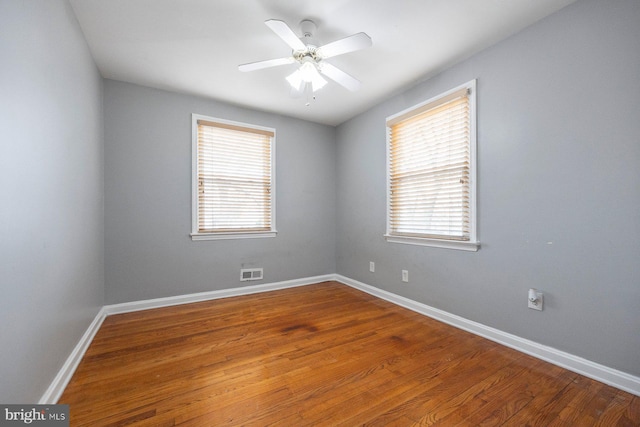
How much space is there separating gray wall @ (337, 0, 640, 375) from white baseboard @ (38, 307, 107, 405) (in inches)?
117

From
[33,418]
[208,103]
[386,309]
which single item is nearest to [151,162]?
[208,103]

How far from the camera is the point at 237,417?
4.37 feet

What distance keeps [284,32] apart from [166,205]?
2.32 meters

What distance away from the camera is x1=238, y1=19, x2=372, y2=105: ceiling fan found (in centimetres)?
174

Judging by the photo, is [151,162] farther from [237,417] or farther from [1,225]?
[237,417]

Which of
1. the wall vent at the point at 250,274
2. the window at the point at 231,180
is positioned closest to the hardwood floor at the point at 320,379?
the wall vent at the point at 250,274

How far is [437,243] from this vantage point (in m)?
2.65

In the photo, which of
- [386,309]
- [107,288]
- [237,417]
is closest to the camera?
[237,417]

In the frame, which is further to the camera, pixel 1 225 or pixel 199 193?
pixel 199 193

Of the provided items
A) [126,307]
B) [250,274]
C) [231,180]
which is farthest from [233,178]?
[126,307]

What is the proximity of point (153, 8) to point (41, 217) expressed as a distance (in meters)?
1.60

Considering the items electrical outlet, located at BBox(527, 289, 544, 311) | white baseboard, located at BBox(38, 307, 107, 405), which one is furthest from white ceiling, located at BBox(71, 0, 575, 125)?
white baseboard, located at BBox(38, 307, 107, 405)

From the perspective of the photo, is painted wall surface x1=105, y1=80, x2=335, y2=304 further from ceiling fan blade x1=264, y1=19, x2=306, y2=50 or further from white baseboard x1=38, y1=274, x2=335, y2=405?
ceiling fan blade x1=264, y1=19, x2=306, y2=50

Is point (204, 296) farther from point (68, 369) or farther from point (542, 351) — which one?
point (542, 351)
